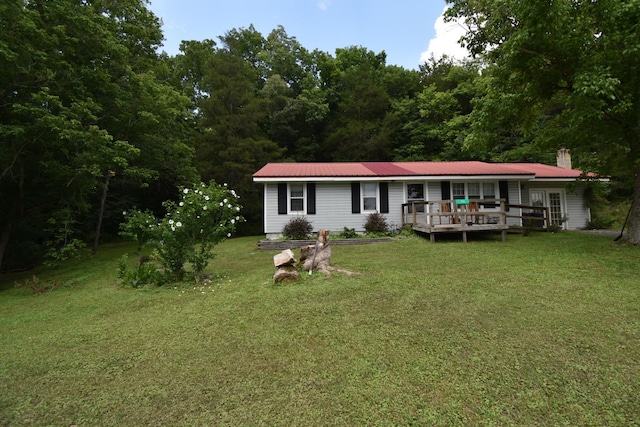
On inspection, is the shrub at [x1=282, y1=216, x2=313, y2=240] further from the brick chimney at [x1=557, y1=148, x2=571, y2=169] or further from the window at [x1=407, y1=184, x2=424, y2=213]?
the brick chimney at [x1=557, y1=148, x2=571, y2=169]

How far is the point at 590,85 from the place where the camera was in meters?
6.63

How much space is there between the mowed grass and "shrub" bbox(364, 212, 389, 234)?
5.99 meters

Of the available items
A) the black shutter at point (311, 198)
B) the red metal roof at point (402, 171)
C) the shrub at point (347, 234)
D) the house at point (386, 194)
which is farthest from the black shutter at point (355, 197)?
the black shutter at point (311, 198)

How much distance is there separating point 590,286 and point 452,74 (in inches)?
987

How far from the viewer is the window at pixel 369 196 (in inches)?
497

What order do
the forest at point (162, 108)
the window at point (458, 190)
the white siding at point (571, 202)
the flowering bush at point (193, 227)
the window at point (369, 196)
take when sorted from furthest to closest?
the white siding at point (571, 202) → the window at point (458, 190) → the window at point (369, 196) → the forest at point (162, 108) → the flowering bush at point (193, 227)

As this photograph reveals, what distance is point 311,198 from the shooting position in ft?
40.5

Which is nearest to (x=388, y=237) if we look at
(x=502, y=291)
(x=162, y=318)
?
(x=502, y=291)

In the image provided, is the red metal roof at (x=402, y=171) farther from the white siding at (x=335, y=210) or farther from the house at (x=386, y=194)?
the white siding at (x=335, y=210)

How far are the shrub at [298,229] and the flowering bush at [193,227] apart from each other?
520 centimetres

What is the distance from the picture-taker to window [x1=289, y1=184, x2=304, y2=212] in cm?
1235

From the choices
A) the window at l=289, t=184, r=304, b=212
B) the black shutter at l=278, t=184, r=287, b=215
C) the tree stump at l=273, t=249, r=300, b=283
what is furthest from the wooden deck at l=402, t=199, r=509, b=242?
the tree stump at l=273, t=249, r=300, b=283

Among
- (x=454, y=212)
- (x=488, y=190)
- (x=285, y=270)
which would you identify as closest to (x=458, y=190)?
(x=488, y=190)

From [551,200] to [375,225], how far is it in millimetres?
9336
